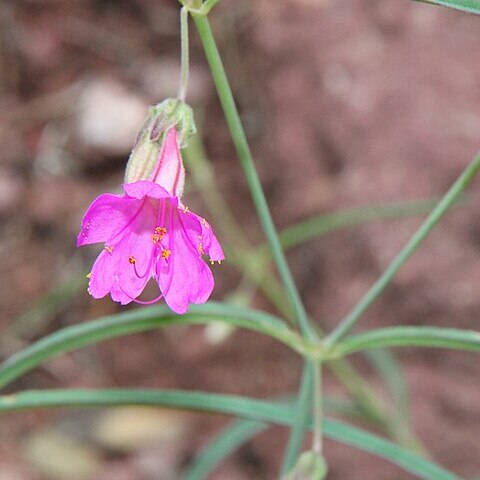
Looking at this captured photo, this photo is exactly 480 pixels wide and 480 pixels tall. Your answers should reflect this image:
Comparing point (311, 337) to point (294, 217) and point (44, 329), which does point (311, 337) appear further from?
point (44, 329)

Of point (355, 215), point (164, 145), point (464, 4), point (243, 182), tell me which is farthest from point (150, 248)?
point (243, 182)

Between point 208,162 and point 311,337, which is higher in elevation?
point 208,162

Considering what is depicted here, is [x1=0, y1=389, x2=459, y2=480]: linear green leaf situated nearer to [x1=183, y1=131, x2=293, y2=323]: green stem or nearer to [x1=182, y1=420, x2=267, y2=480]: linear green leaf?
[x1=182, y1=420, x2=267, y2=480]: linear green leaf

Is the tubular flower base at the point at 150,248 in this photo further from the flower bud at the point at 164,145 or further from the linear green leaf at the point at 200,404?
the linear green leaf at the point at 200,404

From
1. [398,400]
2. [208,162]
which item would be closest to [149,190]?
[398,400]

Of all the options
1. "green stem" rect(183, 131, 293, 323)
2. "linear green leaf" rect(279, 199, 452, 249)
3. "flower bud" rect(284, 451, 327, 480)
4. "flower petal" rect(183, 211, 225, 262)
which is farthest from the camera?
"green stem" rect(183, 131, 293, 323)

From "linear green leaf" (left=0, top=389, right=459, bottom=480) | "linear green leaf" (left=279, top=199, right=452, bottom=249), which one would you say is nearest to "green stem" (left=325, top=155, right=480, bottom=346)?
"linear green leaf" (left=0, top=389, right=459, bottom=480)

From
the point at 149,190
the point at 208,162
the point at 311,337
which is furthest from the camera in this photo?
the point at 208,162
